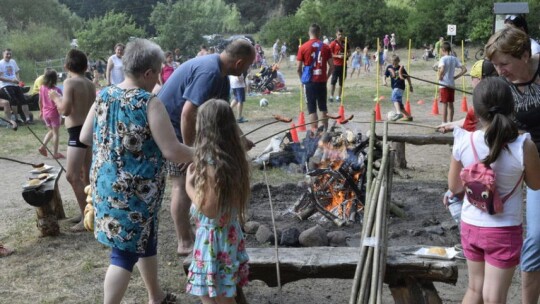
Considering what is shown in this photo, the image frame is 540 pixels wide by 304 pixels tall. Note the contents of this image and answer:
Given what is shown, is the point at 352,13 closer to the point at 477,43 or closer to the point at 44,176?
the point at 477,43

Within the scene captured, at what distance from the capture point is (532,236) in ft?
12.4

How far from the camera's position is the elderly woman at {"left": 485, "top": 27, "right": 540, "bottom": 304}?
12.2ft

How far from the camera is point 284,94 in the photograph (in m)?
21.0

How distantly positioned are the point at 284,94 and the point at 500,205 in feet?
58.4

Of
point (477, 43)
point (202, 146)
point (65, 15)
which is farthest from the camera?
point (65, 15)

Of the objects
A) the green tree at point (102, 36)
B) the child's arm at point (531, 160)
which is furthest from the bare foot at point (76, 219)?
the green tree at point (102, 36)

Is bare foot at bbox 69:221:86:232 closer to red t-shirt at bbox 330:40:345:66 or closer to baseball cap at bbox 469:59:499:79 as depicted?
baseball cap at bbox 469:59:499:79

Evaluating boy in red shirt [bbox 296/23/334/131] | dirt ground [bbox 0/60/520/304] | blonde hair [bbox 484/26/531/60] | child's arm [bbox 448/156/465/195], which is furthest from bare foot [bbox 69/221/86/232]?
boy in red shirt [bbox 296/23/334/131]

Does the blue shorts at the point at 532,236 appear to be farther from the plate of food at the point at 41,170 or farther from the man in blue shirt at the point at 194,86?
the plate of food at the point at 41,170

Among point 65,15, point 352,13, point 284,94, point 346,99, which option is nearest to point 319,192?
point 346,99

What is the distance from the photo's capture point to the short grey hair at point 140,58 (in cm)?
396

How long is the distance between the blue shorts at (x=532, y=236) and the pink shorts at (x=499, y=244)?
1.28 ft

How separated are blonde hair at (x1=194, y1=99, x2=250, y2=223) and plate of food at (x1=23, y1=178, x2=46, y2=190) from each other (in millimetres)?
3525

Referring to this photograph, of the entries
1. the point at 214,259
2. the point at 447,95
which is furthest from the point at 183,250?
the point at 447,95
